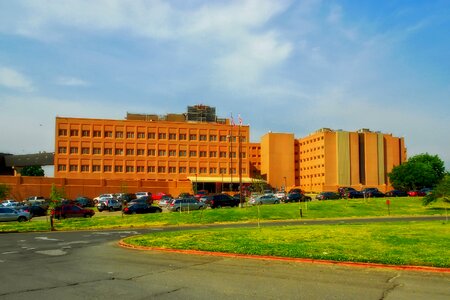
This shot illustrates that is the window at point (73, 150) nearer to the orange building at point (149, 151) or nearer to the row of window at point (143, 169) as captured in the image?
the orange building at point (149, 151)

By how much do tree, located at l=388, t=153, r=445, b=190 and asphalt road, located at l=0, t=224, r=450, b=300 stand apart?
10513 centimetres

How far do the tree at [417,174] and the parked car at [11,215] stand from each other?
306 ft

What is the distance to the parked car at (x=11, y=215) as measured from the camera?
4425 cm

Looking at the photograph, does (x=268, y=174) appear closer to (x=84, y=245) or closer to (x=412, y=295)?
(x=84, y=245)

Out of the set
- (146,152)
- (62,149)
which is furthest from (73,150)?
(146,152)

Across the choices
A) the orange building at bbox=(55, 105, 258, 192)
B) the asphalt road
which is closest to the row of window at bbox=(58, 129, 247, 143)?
the orange building at bbox=(55, 105, 258, 192)

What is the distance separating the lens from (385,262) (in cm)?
1408

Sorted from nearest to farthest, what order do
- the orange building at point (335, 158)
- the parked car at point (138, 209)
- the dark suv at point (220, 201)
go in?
the parked car at point (138, 209)
the dark suv at point (220, 201)
the orange building at point (335, 158)

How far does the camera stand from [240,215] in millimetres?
44188

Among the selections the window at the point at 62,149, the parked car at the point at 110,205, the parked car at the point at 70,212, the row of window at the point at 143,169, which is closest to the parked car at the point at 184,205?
the parked car at the point at 110,205

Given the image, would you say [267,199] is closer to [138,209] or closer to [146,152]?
[138,209]

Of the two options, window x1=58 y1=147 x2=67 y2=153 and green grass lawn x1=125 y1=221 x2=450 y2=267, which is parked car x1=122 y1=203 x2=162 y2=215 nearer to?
green grass lawn x1=125 y1=221 x2=450 y2=267

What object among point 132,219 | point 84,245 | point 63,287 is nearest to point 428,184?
point 132,219

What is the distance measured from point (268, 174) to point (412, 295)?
128 meters
